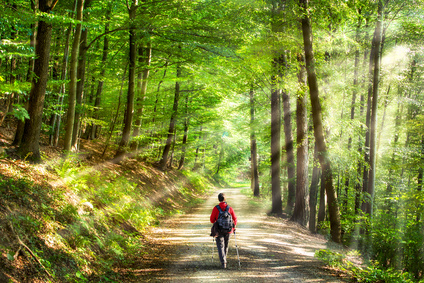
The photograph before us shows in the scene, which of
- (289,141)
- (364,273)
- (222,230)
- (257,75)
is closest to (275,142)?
(289,141)

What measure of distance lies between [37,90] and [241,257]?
688cm

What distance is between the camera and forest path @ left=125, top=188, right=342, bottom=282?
5.93 meters

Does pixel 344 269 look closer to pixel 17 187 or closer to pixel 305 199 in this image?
pixel 305 199

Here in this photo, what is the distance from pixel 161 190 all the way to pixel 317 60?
10.8 m

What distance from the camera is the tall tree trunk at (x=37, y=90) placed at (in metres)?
6.95

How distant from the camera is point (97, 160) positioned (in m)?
12.7

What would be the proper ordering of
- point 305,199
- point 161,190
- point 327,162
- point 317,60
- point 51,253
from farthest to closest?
point 161,190 → point 305,199 → point 317,60 → point 327,162 → point 51,253

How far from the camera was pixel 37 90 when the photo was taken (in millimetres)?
7027

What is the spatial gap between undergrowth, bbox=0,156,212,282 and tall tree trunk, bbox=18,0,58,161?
862mm

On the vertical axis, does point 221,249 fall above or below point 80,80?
below

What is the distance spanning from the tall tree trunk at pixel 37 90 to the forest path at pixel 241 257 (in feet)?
13.6

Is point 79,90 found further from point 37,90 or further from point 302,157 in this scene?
point 302,157

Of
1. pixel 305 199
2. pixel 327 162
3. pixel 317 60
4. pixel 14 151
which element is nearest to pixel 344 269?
pixel 327 162

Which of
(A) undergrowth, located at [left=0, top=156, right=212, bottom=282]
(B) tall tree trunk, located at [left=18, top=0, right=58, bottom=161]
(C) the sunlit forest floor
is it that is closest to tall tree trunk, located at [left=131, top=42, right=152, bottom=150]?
(A) undergrowth, located at [left=0, top=156, right=212, bottom=282]
